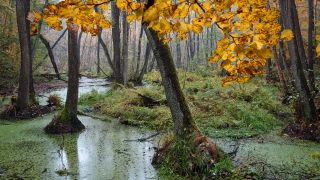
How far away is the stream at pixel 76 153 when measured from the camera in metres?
5.46

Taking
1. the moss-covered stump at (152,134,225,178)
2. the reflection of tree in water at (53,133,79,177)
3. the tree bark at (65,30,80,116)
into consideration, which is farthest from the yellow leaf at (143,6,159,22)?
the tree bark at (65,30,80,116)

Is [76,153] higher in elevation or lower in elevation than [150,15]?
lower

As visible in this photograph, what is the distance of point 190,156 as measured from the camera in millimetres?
5258

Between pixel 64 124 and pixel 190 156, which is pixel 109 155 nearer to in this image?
pixel 190 156

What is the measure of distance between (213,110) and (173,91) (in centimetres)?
400

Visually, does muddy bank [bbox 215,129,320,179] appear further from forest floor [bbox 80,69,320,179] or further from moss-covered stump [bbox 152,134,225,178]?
moss-covered stump [bbox 152,134,225,178]


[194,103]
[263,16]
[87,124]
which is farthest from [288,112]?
[263,16]

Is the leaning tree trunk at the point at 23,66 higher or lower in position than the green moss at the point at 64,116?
higher

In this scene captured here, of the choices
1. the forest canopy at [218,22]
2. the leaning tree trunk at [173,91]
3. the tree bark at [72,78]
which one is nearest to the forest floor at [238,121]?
A: the leaning tree trunk at [173,91]

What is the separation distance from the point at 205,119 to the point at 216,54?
6.88 metres

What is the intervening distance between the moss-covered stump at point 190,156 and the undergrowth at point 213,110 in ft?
7.41

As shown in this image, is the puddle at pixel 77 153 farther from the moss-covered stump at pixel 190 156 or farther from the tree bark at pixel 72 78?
the tree bark at pixel 72 78

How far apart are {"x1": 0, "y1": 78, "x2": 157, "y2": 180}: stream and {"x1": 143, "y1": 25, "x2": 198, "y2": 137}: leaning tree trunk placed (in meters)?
0.79

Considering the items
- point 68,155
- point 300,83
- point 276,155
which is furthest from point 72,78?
point 300,83
